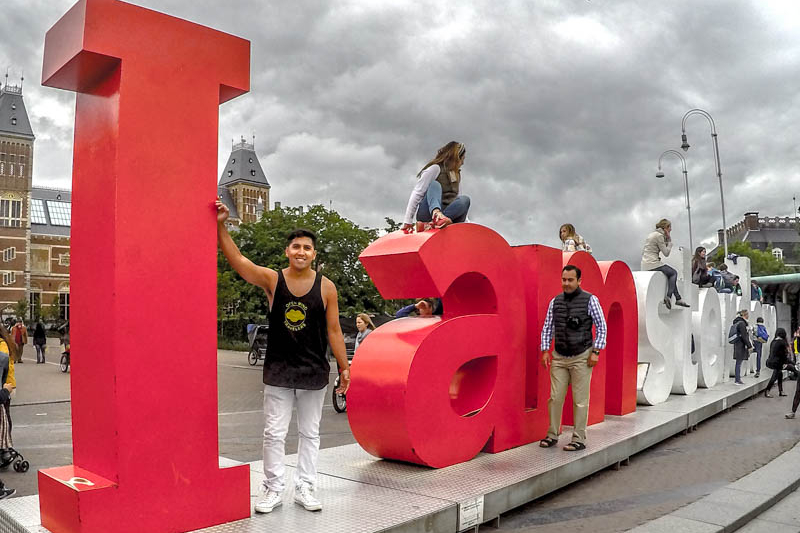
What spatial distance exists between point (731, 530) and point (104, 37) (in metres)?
5.63

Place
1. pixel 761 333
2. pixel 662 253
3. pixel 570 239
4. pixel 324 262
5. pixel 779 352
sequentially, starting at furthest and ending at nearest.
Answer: pixel 324 262 → pixel 761 333 → pixel 779 352 → pixel 662 253 → pixel 570 239

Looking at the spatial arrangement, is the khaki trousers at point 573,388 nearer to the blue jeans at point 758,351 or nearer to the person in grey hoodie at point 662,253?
the person in grey hoodie at point 662,253

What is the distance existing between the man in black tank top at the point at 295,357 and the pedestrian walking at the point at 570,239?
19.5 feet

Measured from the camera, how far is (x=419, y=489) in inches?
211

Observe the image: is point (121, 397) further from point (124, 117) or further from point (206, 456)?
point (124, 117)

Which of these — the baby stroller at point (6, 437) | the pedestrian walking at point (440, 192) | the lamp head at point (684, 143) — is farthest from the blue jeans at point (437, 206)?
the lamp head at point (684, 143)

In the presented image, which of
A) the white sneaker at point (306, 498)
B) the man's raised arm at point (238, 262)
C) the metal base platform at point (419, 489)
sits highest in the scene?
the man's raised arm at point (238, 262)

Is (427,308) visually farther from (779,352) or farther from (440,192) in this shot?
(779,352)

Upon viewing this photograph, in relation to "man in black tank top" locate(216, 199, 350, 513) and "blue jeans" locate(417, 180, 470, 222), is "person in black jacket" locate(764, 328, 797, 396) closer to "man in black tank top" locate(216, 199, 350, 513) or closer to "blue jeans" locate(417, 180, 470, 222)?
"blue jeans" locate(417, 180, 470, 222)

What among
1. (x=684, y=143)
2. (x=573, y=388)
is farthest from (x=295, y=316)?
(x=684, y=143)

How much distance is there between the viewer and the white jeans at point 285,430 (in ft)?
15.4

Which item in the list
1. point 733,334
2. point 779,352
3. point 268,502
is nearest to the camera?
point 268,502

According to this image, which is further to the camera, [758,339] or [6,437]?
[758,339]

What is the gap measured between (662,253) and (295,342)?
921 centimetres
